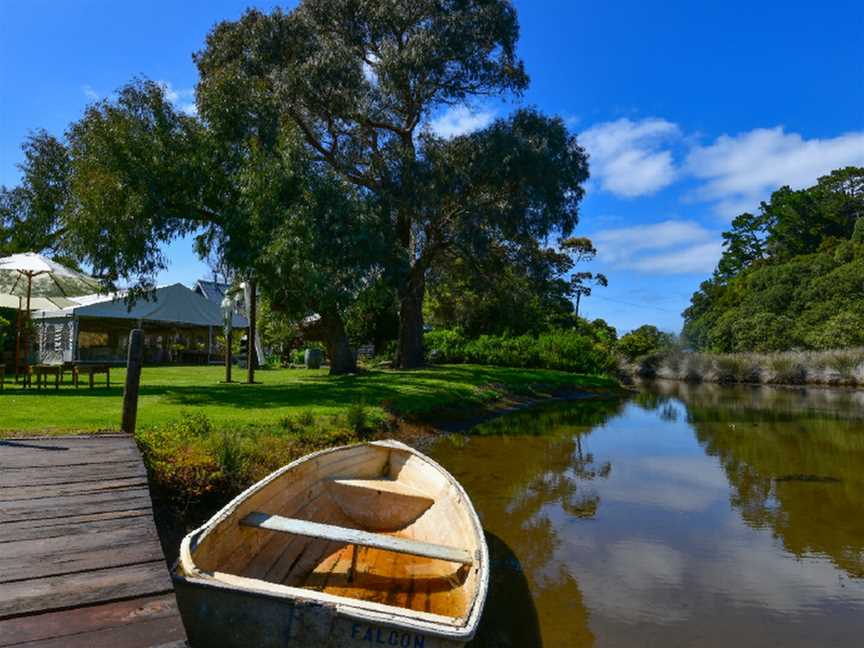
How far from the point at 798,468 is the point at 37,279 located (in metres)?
18.9

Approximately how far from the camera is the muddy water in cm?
522

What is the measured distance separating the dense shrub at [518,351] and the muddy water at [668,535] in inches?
630

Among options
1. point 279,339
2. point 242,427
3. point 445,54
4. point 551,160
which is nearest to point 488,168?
point 551,160

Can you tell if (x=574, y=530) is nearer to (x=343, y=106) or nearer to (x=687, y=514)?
(x=687, y=514)

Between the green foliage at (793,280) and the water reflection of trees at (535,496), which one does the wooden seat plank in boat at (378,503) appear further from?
the green foliage at (793,280)

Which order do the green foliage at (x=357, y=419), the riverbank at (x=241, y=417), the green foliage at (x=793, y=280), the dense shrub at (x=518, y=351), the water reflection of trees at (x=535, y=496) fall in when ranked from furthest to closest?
the green foliage at (x=793, y=280), the dense shrub at (x=518, y=351), the green foliage at (x=357, y=419), the riverbank at (x=241, y=417), the water reflection of trees at (x=535, y=496)

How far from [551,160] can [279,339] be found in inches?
725

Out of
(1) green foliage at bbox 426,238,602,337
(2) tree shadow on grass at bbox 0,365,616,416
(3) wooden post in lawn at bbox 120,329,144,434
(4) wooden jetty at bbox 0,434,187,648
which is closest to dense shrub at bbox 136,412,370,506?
(3) wooden post in lawn at bbox 120,329,144,434

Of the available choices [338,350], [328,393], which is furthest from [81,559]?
[338,350]

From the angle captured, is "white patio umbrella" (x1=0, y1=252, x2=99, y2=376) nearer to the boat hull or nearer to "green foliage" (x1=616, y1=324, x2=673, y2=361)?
the boat hull

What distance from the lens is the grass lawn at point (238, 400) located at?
9.41 meters

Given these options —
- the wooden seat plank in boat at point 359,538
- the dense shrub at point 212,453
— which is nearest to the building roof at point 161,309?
the dense shrub at point 212,453

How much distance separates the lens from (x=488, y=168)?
21250 millimetres

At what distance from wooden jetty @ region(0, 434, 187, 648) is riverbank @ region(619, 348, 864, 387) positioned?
41485 millimetres
